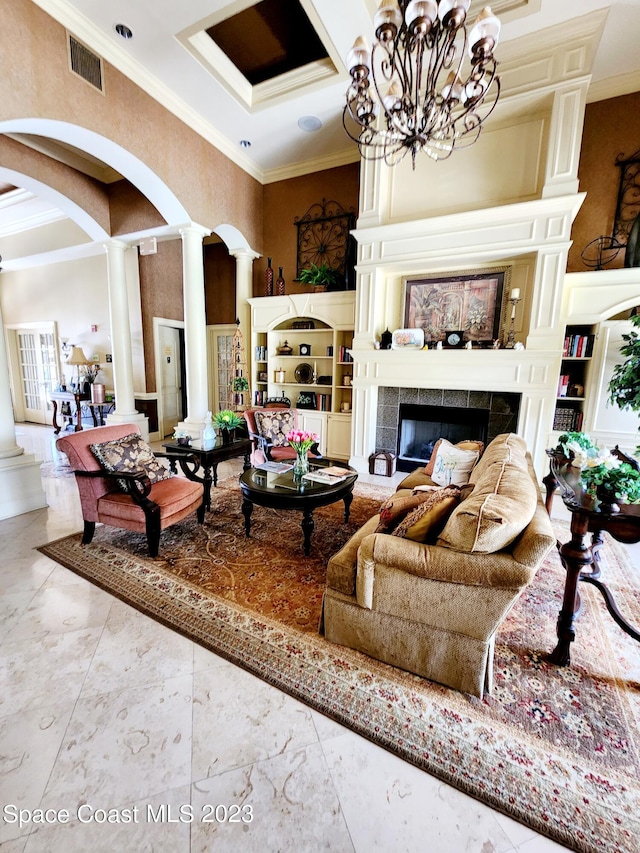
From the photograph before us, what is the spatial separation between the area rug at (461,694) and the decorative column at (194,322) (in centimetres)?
255

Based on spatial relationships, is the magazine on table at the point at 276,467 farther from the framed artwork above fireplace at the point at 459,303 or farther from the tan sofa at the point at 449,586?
the framed artwork above fireplace at the point at 459,303

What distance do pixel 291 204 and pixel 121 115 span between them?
2.56 m

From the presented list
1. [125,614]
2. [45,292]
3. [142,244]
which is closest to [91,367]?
[45,292]

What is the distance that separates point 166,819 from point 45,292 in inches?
373

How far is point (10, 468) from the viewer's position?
329cm

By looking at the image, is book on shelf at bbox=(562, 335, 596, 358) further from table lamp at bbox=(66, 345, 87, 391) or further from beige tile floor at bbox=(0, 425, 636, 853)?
table lamp at bbox=(66, 345, 87, 391)

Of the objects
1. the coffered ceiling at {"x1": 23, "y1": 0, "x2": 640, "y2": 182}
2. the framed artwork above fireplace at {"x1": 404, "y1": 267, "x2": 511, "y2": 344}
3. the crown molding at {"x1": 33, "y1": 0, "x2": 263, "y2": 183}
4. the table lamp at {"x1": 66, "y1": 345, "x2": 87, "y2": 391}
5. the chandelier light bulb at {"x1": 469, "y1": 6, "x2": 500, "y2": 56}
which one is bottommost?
the table lamp at {"x1": 66, "y1": 345, "x2": 87, "y2": 391}

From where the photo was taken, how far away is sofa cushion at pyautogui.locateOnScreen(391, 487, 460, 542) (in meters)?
1.63

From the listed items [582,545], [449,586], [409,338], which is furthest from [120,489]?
[409,338]

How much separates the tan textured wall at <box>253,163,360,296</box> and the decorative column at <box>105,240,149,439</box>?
6.65ft

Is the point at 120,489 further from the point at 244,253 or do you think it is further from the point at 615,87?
the point at 615,87

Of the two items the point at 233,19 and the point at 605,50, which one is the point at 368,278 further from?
the point at 605,50

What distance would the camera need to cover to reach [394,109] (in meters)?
2.50

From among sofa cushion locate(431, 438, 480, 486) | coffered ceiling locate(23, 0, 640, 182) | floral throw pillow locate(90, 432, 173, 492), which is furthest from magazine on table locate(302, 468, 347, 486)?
coffered ceiling locate(23, 0, 640, 182)
